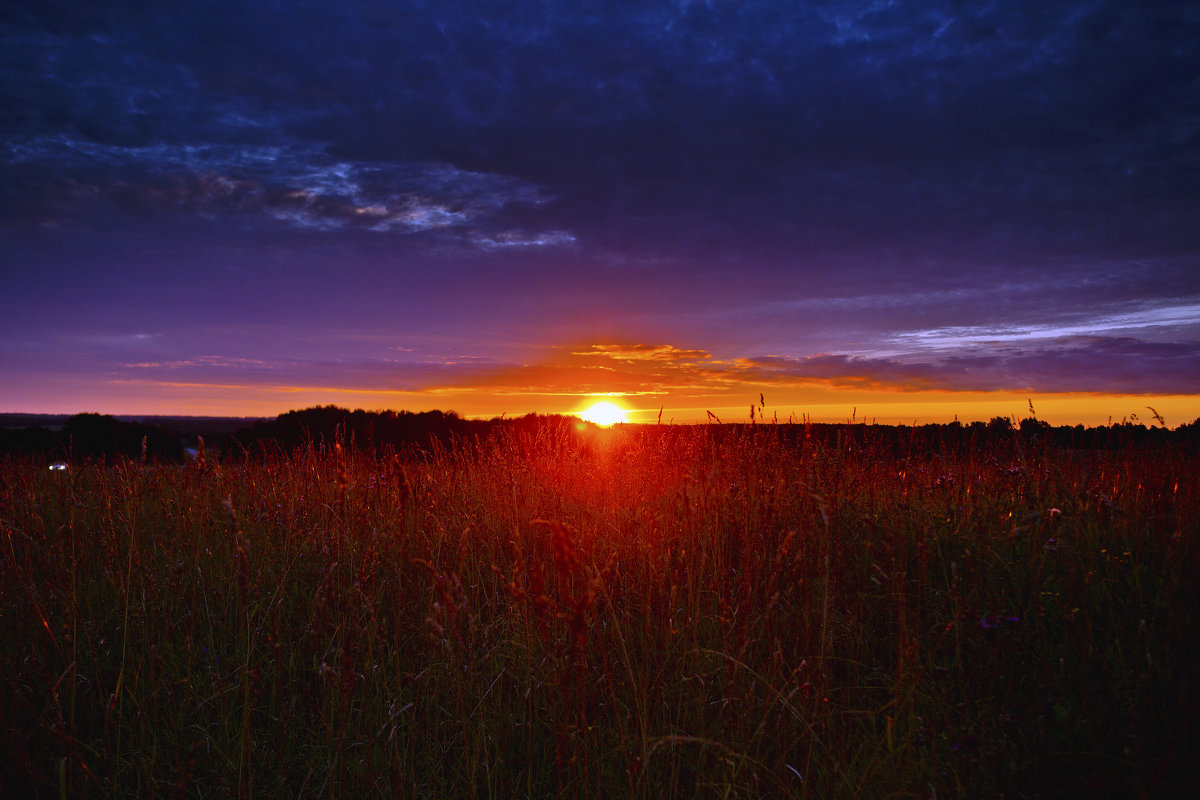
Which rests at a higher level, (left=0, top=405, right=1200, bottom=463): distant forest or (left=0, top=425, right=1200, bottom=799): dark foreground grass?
(left=0, top=405, right=1200, bottom=463): distant forest

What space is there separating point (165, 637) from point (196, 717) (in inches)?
27.2

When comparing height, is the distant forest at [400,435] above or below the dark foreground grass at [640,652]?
above

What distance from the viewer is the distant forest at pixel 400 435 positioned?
5.43 meters

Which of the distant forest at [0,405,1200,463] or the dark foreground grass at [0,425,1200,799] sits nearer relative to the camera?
the dark foreground grass at [0,425,1200,799]

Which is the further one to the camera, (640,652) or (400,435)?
(400,435)

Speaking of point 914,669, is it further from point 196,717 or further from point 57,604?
point 57,604

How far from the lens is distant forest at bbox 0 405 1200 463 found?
5430mm

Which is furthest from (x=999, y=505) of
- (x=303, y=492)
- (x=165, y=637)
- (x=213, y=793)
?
(x=303, y=492)

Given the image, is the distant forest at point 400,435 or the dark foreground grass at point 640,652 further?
the distant forest at point 400,435

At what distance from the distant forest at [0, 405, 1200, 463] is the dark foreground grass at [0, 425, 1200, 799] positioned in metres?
0.58

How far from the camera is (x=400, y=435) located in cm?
1716

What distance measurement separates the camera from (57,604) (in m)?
3.47

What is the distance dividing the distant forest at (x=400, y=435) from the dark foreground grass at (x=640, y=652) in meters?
0.58

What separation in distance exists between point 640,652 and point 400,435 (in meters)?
15.6
